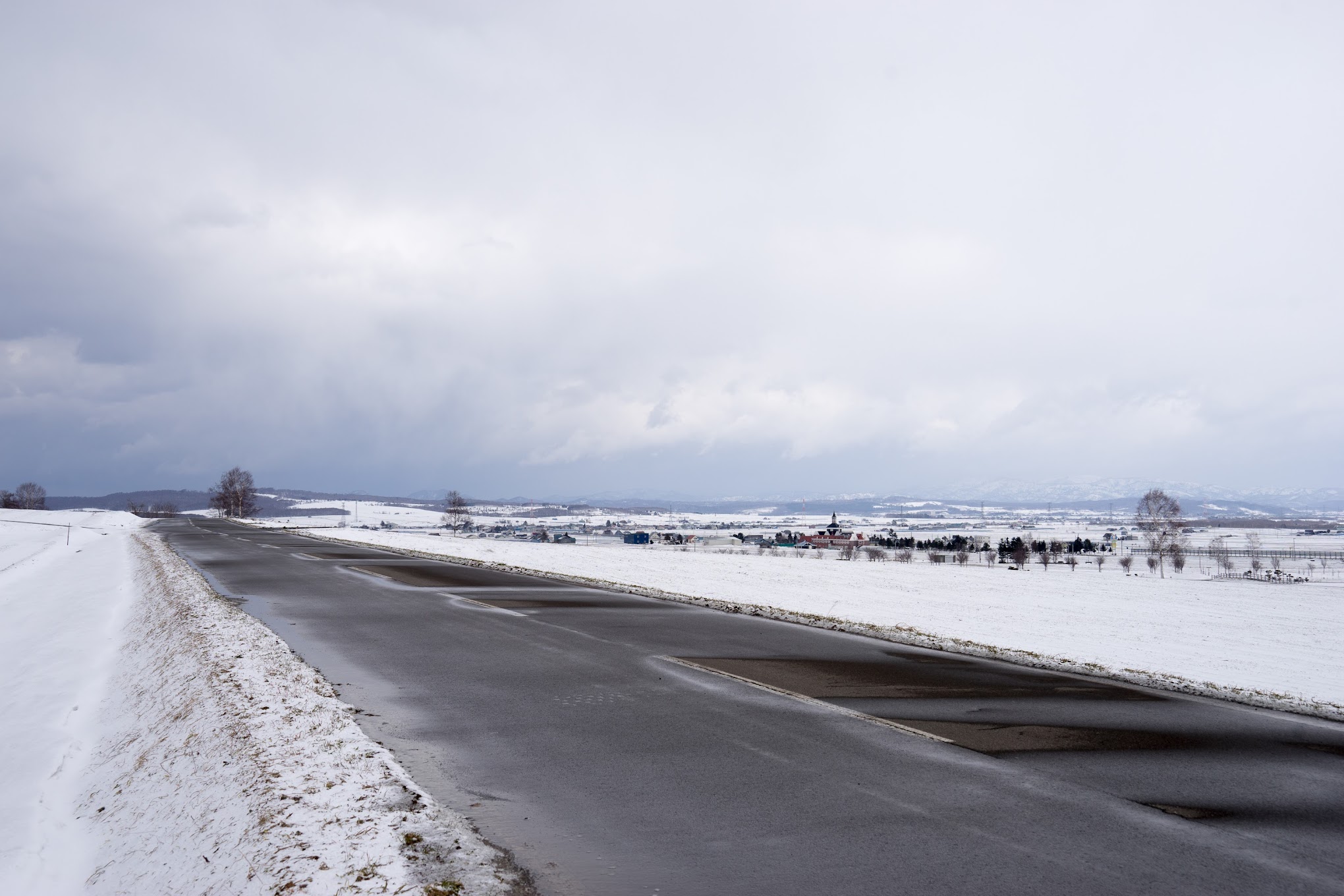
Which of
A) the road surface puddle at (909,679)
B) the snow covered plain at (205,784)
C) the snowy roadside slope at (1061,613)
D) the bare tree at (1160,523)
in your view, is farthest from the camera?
the bare tree at (1160,523)

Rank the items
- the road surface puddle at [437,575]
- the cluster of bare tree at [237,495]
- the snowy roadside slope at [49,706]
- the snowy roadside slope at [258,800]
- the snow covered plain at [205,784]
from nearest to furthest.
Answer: the snowy roadside slope at [258,800], the snow covered plain at [205,784], the snowy roadside slope at [49,706], the road surface puddle at [437,575], the cluster of bare tree at [237,495]

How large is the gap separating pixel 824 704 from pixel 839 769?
2.44m

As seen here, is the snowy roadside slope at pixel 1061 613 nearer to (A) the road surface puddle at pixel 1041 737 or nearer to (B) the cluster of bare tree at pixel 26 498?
(A) the road surface puddle at pixel 1041 737

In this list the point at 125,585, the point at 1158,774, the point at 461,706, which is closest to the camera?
the point at 1158,774

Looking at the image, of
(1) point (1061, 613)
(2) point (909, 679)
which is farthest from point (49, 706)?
(1) point (1061, 613)

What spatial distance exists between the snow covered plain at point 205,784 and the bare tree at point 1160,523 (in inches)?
3155

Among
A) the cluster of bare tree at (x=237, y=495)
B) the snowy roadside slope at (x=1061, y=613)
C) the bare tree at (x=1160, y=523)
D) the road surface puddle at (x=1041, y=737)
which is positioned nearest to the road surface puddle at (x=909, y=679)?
the snowy roadside slope at (x=1061, y=613)

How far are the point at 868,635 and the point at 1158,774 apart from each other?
8.42 m

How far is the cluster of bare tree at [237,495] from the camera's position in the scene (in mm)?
130000

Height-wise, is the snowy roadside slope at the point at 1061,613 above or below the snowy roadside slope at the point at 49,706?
above

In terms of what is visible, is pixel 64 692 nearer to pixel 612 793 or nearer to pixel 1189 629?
pixel 612 793

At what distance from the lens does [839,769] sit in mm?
6750

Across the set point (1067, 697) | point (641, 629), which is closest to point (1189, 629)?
Result: point (1067, 697)

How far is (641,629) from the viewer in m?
15.2
